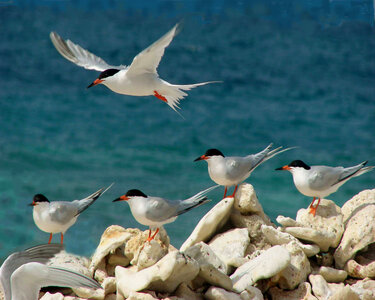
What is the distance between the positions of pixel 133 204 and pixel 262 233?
1.08 meters

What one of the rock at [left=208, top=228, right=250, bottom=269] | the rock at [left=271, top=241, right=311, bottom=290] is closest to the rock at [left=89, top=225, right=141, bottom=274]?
the rock at [left=208, top=228, right=250, bottom=269]

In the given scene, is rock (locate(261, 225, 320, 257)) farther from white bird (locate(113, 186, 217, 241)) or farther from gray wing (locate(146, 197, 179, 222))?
gray wing (locate(146, 197, 179, 222))

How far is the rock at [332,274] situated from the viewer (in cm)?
505

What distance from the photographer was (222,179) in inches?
206

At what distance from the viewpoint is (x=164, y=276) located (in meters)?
4.36

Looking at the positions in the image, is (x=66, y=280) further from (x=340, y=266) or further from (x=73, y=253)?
(x=340, y=266)

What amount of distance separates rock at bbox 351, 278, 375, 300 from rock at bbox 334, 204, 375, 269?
0.23 meters

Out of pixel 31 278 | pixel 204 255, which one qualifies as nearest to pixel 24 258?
pixel 31 278

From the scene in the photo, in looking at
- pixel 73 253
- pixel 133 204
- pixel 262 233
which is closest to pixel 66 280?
pixel 133 204

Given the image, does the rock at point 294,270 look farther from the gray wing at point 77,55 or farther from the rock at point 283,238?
the gray wing at point 77,55

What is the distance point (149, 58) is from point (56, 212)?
1537 millimetres

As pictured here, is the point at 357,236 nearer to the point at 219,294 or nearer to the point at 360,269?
the point at 360,269

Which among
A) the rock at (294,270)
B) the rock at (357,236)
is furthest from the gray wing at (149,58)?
the rock at (357,236)

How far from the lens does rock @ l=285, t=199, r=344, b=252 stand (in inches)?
200
